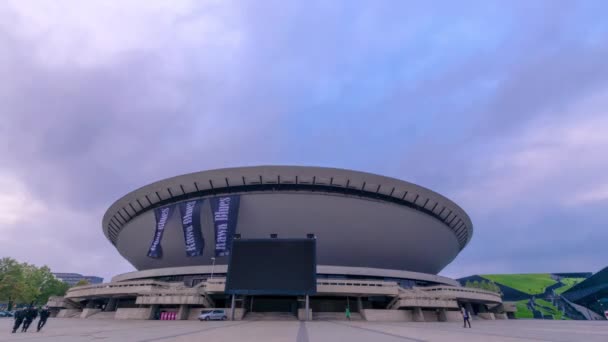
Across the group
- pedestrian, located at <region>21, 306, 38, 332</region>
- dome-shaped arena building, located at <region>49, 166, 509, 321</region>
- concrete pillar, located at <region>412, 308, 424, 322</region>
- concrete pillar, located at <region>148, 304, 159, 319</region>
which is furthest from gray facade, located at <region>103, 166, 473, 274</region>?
pedestrian, located at <region>21, 306, 38, 332</region>

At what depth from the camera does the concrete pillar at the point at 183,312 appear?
29.1 meters

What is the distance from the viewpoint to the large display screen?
84.6 ft

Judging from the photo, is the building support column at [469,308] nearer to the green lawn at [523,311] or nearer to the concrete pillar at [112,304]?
the concrete pillar at [112,304]

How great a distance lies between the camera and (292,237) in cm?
4031

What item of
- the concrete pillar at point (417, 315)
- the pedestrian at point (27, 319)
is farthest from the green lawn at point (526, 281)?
the pedestrian at point (27, 319)

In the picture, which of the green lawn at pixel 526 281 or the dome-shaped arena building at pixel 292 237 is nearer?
the dome-shaped arena building at pixel 292 237

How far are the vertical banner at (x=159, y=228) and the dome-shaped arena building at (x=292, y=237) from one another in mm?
146

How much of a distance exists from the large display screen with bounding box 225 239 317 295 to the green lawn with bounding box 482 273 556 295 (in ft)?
290

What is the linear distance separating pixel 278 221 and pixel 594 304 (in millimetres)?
76082

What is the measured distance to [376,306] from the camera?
34000mm

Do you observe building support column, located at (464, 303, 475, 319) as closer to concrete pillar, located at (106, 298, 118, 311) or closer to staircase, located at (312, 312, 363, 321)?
staircase, located at (312, 312, 363, 321)

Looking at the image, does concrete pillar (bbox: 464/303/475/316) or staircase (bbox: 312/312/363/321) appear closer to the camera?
staircase (bbox: 312/312/363/321)

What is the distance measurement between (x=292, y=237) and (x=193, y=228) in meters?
13.3

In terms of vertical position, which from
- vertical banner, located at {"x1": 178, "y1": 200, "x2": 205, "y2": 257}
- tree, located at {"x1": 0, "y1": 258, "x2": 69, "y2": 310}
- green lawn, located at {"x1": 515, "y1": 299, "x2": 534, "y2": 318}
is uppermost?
vertical banner, located at {"x1": 178, "y1": 200, "x2": 205, "y2": 257}
